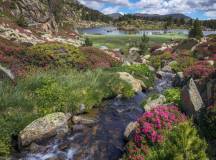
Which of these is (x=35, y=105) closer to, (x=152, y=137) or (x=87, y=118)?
(x=87, y=118)

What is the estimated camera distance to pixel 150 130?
1096 centimetres

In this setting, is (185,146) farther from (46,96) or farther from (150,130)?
(46,96)

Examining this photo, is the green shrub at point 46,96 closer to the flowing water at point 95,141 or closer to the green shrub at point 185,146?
the flowing water at point 95,141

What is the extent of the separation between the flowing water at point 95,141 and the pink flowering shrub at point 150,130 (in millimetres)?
1334

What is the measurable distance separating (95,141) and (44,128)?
92.8 inches

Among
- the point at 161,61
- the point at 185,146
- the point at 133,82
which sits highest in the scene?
the point at 185,146

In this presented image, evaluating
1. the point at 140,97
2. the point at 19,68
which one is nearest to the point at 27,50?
the point at 19,68

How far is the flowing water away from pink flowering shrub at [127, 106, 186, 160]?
4.38 feet

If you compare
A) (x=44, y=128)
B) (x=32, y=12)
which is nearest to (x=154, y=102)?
(x=44, y=128)

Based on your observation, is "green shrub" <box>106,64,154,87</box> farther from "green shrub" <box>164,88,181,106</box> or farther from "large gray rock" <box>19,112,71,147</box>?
"large gray rock" <box>19,112,71,147</box>

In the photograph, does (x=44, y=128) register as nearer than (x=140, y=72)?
Yes

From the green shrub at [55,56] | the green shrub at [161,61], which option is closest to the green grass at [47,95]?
the green shrub at [55,56]

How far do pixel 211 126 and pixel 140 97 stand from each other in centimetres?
1065

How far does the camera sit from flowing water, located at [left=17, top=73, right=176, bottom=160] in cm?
1162
